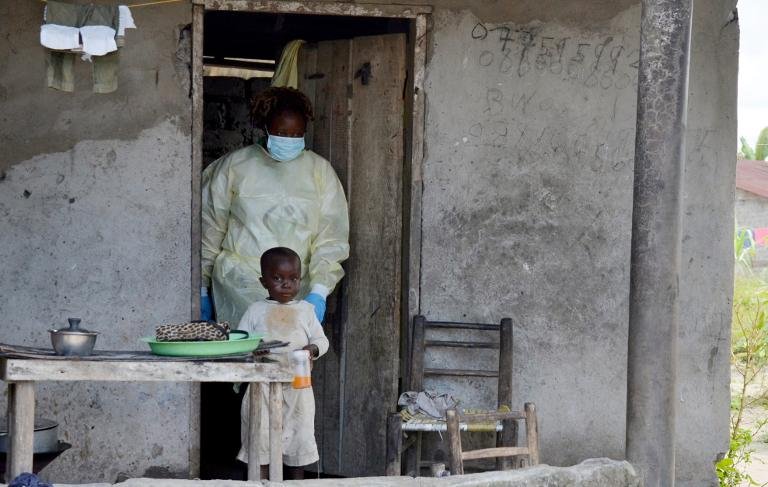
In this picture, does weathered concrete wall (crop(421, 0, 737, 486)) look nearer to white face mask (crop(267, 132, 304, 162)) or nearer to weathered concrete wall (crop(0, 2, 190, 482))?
white face mask (crop(267, 132, 304, 162))

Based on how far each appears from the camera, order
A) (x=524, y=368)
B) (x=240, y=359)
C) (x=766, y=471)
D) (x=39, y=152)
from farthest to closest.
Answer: (x=766, y=471), (x=524, y=368), (x=39, y=152), (x=240, y=359)

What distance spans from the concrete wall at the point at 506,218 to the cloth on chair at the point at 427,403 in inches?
10.5

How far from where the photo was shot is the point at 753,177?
2153 cm

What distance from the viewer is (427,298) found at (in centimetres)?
570

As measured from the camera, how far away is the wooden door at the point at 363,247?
600 cm

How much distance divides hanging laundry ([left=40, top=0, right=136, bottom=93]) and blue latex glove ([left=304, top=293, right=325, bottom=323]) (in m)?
1.37

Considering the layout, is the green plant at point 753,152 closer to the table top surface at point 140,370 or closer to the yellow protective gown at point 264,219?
the yellow protective gown at point 264,219

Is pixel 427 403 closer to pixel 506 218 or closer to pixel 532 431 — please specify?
Answer: pixel 532 431

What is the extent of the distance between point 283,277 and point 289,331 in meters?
0.25

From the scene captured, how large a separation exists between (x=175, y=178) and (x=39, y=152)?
2.15 ft

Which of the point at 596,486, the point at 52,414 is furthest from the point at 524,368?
the point at 52,414

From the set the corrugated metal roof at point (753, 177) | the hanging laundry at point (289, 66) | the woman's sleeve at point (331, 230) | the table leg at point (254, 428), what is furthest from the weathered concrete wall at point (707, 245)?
the corrugated metal roof at point (753, 177)

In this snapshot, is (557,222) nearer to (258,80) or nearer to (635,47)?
(635,47)

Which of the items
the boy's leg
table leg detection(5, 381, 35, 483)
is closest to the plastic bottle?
table leg detection(5, 381, 35, 483)
